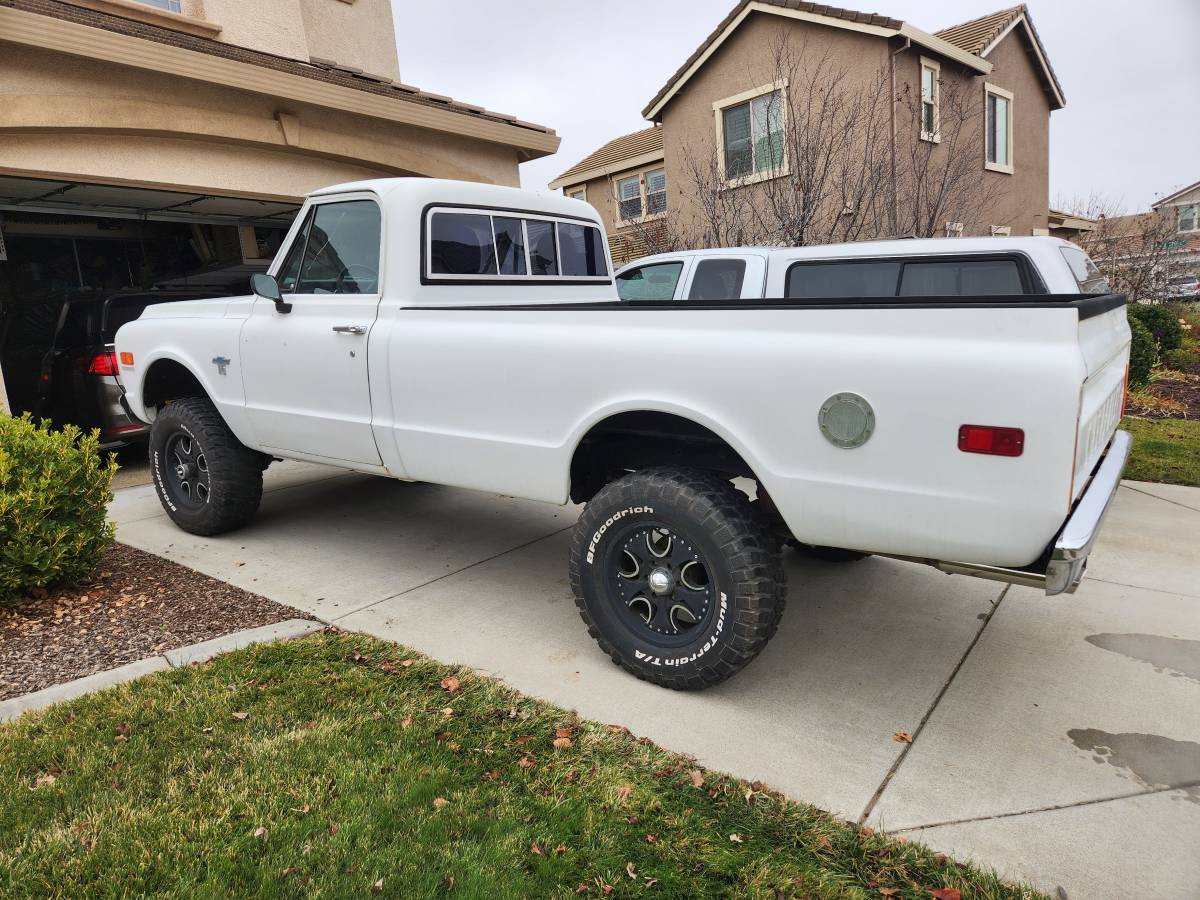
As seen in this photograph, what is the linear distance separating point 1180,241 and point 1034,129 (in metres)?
4.21

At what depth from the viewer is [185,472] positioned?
5371 millimetres

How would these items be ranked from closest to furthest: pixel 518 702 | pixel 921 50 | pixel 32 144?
pixel 518 702 < pixel 32 144 < pixel 921 50

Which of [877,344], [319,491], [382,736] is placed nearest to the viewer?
[877,344]

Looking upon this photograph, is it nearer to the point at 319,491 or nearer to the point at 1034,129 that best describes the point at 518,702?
the point at 319,491

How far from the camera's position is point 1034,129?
18328 mm

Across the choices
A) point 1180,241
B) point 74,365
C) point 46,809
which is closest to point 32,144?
point 74,365

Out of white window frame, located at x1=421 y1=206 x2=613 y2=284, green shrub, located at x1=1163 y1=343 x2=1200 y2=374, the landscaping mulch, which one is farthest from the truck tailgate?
green shrub, located at x1=1163 y1=343 x2=1200 y2=374

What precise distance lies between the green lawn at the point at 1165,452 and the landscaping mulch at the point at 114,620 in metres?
6.62

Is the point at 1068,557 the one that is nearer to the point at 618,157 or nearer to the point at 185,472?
the point at 185,472

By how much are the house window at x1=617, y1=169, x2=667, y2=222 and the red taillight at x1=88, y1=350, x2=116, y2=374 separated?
1535 centimetres

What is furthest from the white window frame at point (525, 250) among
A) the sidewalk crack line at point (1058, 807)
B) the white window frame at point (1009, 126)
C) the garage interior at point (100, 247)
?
the white window frame at point (1009, 126)

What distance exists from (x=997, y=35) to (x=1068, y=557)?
58.4 feet

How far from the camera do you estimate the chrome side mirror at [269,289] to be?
14.5ft

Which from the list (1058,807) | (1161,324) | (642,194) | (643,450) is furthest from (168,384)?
(642,194)
